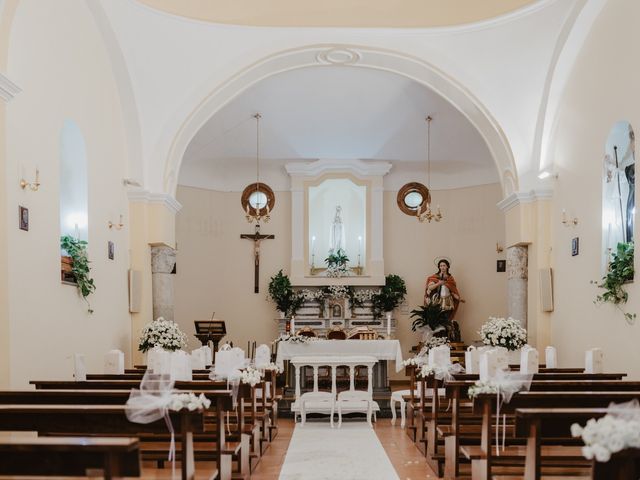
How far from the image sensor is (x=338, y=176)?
52.0 ft

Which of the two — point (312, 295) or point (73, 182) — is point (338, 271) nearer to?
point (312, 295)

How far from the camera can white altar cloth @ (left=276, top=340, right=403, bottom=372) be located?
Answer: 36.2 ft

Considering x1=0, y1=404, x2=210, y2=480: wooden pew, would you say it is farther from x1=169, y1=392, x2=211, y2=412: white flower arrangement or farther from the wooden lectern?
the wooden lectern

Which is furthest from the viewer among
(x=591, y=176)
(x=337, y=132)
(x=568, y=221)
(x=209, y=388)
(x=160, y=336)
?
(x=337, y=132)

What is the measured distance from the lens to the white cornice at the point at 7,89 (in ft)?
19.9

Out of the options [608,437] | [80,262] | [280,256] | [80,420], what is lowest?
[80,420]

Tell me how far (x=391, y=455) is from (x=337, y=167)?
8.95 meters

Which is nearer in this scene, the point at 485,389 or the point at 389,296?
the point at 485,389

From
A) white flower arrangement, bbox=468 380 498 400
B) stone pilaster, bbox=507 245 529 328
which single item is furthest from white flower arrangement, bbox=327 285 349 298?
white flower arrangement, bbox=468 380 498 400

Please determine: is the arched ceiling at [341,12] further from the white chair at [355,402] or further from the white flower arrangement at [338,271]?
the white flower arrangement at [338,271]

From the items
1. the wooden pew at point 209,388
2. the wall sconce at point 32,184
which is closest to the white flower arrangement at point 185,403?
the wooden pew at point 209,388

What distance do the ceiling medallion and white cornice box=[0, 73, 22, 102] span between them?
16.6 ft

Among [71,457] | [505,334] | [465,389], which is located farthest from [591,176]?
[71,457]

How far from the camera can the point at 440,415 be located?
24.6 ft
